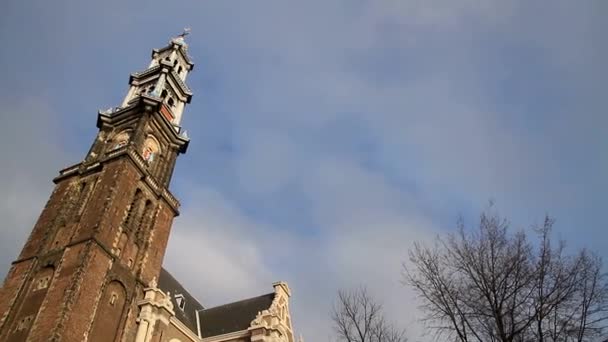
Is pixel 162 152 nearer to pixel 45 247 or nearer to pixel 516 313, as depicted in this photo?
pixel 45 247

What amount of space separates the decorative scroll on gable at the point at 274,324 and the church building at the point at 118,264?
0.23ft

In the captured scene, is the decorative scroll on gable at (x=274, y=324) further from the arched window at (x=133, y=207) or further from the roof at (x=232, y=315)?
the arched window at (x=133, y=207)

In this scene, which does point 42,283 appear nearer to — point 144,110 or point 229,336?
point 229,336

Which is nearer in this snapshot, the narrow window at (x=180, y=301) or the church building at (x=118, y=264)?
the church building at (x=118, y=264)

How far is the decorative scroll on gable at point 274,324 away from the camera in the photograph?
96.2 ft

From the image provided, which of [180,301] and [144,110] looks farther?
[144,110]

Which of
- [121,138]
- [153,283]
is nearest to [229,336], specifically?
[153,283]

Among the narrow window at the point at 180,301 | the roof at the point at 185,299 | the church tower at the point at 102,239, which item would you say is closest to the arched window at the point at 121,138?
the church tower at the point at 102,239

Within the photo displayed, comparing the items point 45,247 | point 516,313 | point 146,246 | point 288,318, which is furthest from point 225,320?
point 516,313

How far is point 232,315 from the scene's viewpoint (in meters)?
34.7

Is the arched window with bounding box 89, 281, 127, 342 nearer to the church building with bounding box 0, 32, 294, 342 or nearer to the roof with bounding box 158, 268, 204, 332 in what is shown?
the church building with bounding box 0, 32, 294, 342

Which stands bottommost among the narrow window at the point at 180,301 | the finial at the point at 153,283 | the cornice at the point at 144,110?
the finial at the point at 153,283

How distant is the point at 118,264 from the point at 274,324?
10.7 metres

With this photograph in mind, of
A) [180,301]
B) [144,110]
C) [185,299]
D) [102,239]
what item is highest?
[144,110]
